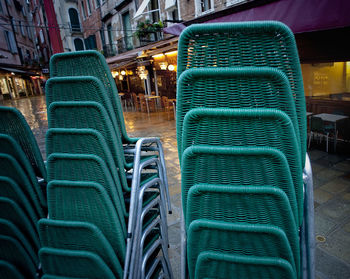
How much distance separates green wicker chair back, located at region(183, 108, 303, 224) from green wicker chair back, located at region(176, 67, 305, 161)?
47 millimetres

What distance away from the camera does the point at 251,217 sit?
770mm

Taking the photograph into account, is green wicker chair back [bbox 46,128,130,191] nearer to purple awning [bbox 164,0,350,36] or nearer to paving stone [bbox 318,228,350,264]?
paving stone [bbox 318,228,350,264]

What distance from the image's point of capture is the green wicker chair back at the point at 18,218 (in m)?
1.26

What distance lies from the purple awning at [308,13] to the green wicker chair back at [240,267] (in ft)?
11.0

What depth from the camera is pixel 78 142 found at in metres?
1.12

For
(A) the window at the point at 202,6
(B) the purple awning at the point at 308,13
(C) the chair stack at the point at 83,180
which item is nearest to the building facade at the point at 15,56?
(A) the window at the point at 202,6

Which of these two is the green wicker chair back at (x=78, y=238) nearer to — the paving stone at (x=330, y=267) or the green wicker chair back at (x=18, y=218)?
the green wicker chair back at (x=18, y=218)

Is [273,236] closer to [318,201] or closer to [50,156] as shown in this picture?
[50,156]

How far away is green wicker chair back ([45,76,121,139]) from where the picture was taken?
111 cm

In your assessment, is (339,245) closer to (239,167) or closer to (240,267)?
(240,267)

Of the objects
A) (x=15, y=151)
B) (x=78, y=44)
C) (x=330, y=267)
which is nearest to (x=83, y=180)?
(x=15, y=151)

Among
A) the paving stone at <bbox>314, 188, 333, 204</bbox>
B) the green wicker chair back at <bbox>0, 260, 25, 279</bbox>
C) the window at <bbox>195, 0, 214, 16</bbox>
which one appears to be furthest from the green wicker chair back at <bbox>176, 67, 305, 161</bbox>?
the window at <bbox>195, 0, 214, 16</bbox>

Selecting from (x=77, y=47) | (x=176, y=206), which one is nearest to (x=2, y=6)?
(x=77, y=47)

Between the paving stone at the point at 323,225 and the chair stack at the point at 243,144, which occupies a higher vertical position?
the chair stack at the point at 243,144
